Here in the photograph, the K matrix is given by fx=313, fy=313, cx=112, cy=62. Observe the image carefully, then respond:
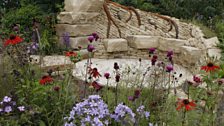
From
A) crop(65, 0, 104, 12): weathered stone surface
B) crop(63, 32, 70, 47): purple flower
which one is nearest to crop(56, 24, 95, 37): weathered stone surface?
crop(63, 32, 70, 47): purple flower

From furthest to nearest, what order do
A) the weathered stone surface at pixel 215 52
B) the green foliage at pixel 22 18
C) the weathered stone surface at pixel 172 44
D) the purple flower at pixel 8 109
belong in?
the green foliage at pixel 22 18 < the weathered stone surface at pixel 172 44 < the weathered stone surface at pixel 215 52 < the purple flower at pixel 8 109

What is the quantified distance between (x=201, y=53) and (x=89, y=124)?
3762 millimetres

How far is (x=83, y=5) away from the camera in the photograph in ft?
19.5

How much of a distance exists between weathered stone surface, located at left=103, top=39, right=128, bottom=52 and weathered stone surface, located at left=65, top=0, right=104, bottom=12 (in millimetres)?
749

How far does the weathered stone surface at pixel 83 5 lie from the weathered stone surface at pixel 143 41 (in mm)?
956

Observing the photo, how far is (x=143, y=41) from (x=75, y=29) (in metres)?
1.31

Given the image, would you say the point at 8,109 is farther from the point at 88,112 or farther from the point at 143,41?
the point at 143,41

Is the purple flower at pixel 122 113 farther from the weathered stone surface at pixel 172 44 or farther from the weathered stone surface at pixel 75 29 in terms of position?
the weathered stone surface at pixel 75 29

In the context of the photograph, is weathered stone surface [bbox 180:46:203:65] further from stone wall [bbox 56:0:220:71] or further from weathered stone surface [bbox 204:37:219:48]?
weathered stone surface [bbox 204:37:219:48]

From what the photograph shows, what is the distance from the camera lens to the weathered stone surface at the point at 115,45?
5.66 m

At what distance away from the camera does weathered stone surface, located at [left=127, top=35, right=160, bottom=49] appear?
5.71 meters

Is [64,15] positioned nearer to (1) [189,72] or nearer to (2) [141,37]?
(2) [141,37]

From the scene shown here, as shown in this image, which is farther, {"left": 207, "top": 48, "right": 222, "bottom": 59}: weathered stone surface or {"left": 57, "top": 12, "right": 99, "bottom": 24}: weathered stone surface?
{"left": 57, "top": 12, "right": 99, "bottom": 24}: weathered stone surface

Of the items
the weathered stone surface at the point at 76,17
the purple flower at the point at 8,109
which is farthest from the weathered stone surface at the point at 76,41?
the purple flower at the point at 8,109
